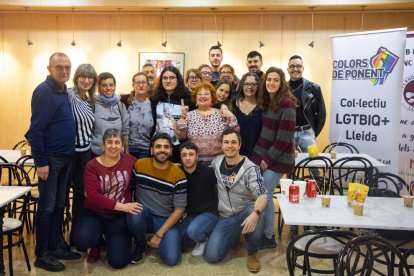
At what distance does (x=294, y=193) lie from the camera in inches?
111

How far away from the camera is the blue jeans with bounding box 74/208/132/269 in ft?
10.6

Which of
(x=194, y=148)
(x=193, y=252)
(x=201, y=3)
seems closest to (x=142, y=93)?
(x=194, y=148)

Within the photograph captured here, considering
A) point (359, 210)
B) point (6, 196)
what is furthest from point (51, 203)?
point (359, 210)

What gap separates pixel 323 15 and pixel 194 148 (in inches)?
193

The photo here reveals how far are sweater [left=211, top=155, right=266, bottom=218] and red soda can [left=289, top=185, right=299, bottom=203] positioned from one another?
1.39ft

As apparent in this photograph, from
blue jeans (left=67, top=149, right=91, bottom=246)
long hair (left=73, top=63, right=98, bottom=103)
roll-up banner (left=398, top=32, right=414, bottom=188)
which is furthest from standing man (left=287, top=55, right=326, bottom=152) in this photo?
blue jeans (left=67, top=149, right=91, bottom=246)

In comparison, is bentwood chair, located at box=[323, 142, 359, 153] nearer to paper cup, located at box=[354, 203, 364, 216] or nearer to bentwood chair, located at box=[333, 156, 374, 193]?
bentwood chair, located at box=[333, 156, 374, 193]

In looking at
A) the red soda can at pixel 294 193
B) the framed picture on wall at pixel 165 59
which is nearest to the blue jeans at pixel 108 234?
the red soda can at pixel 294 193

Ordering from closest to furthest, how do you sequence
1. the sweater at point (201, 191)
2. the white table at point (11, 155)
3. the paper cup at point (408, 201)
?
the paper cup at point (408, 201) → the sweater at point (201, 191) → the white table at point (11, 155)

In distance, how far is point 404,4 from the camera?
21.2ft

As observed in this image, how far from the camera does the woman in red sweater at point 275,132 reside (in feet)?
11.6

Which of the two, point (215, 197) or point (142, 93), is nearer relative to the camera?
point (215, 197)

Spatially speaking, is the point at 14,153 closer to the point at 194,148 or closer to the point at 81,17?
the point at 194,148

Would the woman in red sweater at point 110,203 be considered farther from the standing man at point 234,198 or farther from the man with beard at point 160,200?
the standing man at point 234,198
